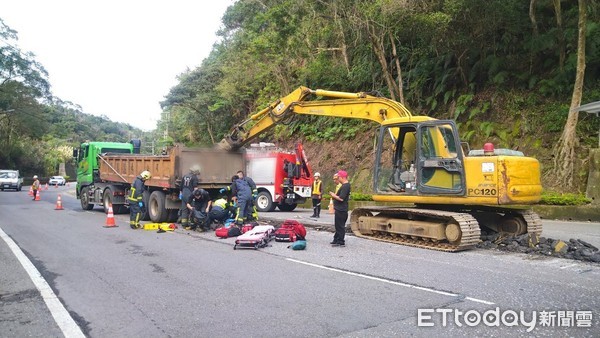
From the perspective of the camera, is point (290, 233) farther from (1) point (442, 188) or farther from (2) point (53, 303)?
(2) point (53, 303)

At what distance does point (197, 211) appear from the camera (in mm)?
12656

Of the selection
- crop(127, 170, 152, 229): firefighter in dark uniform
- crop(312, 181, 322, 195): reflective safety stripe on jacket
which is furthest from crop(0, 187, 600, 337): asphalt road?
crop(312, 181, 322, 195): reflective safety stripe on jacket

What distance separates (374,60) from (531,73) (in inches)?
331

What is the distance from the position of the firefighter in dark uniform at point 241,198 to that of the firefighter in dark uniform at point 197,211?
993 millimetres

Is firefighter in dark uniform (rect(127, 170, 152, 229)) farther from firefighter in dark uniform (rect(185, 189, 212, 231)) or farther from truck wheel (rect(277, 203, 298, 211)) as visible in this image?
truck wheel (rect(277, 203, 298, 211))

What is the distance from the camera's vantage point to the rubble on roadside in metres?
8.26

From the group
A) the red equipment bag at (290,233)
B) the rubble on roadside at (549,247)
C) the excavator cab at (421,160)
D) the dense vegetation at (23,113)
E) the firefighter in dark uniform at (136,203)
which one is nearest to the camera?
the rubble on roadside at (549,247)

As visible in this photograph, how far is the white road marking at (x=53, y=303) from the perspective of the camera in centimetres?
474

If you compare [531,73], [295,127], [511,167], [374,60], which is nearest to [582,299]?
[511,167]

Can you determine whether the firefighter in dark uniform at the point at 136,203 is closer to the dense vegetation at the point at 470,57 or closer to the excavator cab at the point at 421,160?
the excavator cab at the point at 421,160

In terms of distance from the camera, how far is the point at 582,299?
226 inches

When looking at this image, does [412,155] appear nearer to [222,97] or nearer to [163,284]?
[163,284]

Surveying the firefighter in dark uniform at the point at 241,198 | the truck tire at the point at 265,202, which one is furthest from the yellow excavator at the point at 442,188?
the truck tire at the point at 265,202

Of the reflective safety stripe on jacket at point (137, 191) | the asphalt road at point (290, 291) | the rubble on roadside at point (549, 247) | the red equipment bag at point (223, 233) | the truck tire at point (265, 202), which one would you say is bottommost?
the asphalt road at point (290, 291)
